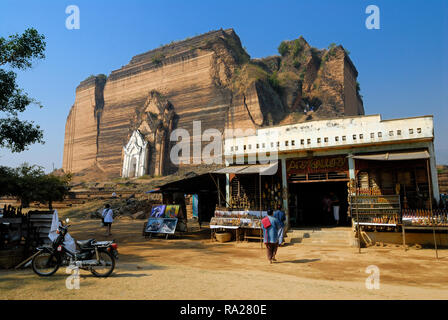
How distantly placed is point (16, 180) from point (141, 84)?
4608cm

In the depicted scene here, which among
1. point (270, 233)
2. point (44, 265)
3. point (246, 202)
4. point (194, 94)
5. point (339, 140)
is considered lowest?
point (44, 265)

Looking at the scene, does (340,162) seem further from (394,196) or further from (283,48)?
(283,48)

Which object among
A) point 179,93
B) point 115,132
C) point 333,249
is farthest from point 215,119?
point 333,249

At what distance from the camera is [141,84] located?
51406mm

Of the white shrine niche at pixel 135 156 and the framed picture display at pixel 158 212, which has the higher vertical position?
the white shrine niche at pixel 135 156

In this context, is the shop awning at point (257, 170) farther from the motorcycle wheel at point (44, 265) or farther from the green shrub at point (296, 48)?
the green shrub at point (296, 48)

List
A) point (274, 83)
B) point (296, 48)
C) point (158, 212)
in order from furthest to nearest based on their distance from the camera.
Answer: point (296, 48) → point (274, 83) → point (158, 212)

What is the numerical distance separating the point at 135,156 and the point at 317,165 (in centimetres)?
3811

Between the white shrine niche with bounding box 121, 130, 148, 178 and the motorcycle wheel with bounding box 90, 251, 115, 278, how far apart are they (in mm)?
39093

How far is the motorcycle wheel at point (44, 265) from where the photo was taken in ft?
19.4

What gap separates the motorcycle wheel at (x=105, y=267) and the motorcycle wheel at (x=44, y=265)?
863 millimetres

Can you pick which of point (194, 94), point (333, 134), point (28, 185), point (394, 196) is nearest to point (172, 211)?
point (28, 185)

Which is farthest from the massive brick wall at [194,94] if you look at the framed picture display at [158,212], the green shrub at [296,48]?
the framed picture display at [158,212]

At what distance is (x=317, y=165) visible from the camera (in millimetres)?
12266
